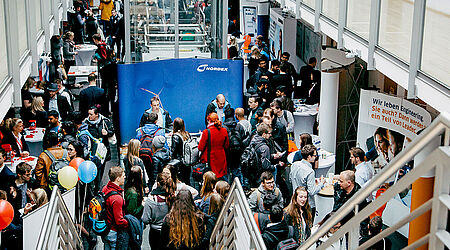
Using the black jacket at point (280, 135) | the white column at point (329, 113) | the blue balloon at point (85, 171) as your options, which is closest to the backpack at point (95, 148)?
the blue balloon at point (85, 171)

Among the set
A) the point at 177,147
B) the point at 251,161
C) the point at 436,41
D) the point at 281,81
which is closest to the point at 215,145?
the point at 177,147

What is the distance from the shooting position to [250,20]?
19703 mm

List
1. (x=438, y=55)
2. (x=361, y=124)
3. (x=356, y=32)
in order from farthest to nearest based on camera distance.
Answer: (x=356, y=32) → (x=361, y=124) → (x=438, y=55)

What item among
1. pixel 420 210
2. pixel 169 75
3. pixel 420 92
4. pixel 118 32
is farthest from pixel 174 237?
pixel 118 32

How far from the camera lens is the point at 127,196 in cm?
687

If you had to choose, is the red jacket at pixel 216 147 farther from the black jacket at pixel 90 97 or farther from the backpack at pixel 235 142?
the black jacket at pixel 90 97

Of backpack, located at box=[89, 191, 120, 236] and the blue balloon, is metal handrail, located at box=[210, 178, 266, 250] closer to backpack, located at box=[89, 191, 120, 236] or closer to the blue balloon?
backpack, located at box=[89, 191, 120, 236]

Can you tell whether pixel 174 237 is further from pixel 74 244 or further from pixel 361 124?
pixel 361 124

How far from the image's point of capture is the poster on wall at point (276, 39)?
1592 centimetres

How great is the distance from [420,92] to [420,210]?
4.50 m

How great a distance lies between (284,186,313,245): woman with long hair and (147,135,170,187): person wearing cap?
8.73ft

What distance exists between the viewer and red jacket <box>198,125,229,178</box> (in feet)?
29.7

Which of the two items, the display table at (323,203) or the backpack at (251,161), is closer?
the display table at (323,203)

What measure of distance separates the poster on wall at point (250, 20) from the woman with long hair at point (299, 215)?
13.5 m
